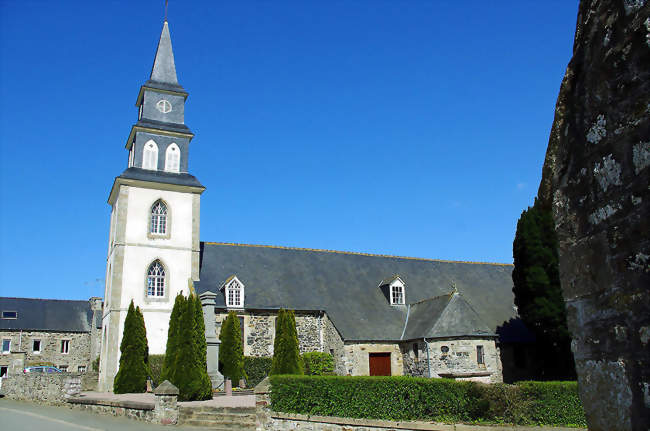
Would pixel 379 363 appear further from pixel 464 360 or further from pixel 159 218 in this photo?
pixel 159 218

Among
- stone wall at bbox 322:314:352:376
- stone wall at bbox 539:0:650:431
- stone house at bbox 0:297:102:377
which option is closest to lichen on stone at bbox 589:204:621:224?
stone wall at bbox 539:0:650:431

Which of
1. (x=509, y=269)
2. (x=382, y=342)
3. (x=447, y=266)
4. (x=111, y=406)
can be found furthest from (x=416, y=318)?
(x=111, y=406)

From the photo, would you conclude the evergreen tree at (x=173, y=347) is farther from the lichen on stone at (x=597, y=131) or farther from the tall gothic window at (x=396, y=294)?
the lichen on stone at (x=597, y=131)

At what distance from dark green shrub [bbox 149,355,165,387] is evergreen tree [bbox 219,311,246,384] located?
9.06 feet

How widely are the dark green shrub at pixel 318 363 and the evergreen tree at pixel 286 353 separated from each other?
2379mm

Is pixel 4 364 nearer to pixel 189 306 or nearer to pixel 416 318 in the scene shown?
pixel 189 306

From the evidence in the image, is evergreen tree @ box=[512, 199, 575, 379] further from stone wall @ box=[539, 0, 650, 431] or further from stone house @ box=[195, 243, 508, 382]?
stone wall @ box=[539, 0, 650, 431]

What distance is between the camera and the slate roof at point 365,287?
83.6 ft

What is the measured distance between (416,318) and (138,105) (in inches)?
761

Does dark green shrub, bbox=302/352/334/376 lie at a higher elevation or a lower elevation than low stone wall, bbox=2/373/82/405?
higher

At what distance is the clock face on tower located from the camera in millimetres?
28734

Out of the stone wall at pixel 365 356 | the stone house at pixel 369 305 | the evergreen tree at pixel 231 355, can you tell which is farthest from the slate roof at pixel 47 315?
the stone wall at pixel 365 356

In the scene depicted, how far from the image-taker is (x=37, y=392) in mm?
24016

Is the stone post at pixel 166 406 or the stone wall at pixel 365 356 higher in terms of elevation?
the stone wall at pixel 365 356
